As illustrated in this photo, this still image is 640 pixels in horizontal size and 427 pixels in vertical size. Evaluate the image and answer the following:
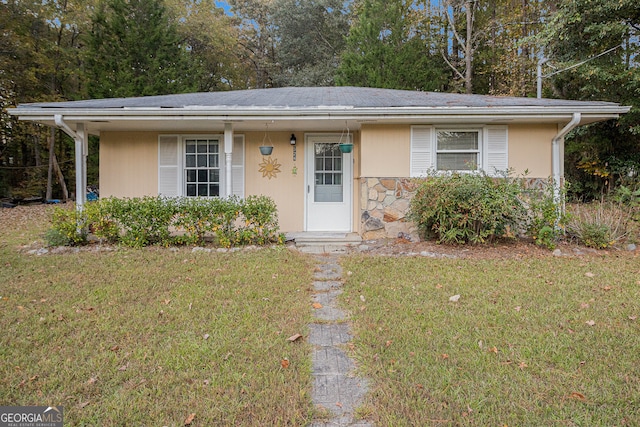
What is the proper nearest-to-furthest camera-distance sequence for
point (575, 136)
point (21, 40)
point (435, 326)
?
point (435, 326)
point (575, 136)
point (21, 40)

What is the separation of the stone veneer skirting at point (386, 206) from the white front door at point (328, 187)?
0.90 m

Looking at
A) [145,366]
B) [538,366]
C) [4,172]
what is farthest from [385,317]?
[4,172]

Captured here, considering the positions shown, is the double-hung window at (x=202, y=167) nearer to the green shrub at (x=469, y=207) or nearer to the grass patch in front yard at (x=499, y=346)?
the green shrub at (x=469, y=207)

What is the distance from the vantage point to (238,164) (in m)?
7.70

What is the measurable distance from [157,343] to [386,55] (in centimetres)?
1423

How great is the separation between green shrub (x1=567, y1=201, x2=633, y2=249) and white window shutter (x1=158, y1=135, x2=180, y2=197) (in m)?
7.57

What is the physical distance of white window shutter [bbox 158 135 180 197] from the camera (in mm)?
7645

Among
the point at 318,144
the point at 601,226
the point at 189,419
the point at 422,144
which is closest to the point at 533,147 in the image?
the point at 601,226

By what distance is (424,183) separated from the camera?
20.3 ft

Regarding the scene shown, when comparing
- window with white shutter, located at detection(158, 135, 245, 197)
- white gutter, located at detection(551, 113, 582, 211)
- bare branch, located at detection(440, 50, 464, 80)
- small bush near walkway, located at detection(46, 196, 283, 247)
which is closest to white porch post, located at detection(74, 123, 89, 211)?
small bush near walkway, located at detection(46, 196, 283, 247)

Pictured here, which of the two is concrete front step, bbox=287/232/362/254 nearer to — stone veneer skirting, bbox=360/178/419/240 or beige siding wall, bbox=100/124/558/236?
stone veneer skirting, bbox=360/178/419/240

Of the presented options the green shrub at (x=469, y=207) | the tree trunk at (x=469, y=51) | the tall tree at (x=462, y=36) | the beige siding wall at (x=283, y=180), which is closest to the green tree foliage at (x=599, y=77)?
the tree trunk at (x=469, y=51)

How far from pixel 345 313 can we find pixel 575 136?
11.9 meters

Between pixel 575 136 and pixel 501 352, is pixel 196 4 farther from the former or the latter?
pixel 501 352
